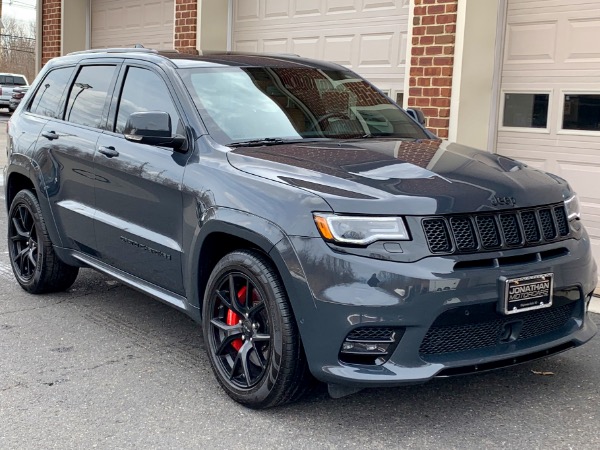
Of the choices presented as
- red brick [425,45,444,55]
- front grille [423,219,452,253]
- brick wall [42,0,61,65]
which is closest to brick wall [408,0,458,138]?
red brick [425,45,444,55]

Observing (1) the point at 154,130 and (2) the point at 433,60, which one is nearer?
(1) the point at 154,130

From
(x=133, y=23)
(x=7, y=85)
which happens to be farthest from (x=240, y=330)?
(x=7, y=85)

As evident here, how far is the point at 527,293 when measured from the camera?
368 cm

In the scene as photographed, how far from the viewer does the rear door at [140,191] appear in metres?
4.47

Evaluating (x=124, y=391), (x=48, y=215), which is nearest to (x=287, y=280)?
(x=124, y=391)

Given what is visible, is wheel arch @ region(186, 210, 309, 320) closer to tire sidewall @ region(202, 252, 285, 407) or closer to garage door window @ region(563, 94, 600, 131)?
tire sidewall @ region(202, 252, 285, 407)

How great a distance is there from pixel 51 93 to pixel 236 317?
9.83 feet

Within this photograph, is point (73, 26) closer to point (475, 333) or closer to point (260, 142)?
point (260, 142)

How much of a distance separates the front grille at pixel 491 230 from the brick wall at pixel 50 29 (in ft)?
41.4

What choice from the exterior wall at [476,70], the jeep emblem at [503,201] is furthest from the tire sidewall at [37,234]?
the exterior wall at [476,70]

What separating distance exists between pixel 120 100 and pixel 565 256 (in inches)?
115

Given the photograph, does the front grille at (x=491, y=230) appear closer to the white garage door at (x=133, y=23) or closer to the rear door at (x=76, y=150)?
the rear door at (x=76, y=150)

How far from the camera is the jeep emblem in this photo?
12.2 feet

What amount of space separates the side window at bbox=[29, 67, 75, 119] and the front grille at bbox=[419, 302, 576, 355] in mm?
3535
